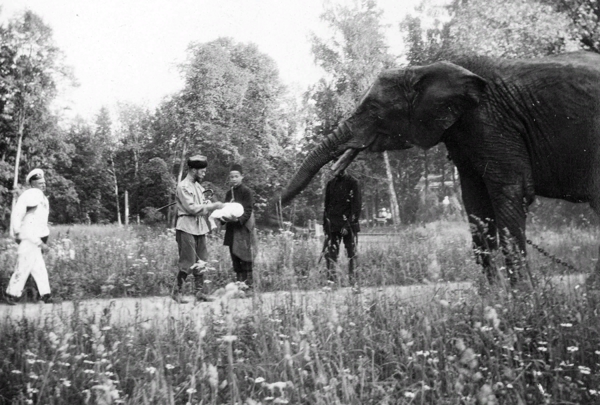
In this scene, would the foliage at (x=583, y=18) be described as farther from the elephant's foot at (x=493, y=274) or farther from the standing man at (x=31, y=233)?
the standing man at (x=31, y=233)

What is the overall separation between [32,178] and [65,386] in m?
5.52

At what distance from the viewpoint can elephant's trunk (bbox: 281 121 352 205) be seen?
7.42m

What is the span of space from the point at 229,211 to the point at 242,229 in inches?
18.3

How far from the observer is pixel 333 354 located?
149 inches

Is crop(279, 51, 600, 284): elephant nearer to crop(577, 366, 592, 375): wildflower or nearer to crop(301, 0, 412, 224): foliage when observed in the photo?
crop(577, 366, 592, 375): wildflower

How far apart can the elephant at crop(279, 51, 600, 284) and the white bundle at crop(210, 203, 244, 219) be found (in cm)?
229

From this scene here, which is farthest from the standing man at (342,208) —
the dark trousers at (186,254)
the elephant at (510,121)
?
the elephant at (510,121)

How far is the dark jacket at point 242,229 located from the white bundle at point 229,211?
0.15 metres

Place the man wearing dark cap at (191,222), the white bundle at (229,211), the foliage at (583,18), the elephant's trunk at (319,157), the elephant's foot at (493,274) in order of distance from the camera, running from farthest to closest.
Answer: the foliage at (583,18) < the white bundle at (229,211) < the man wearing dark cap at (191,222) < the elephant's trunk at (319,157) < the elephant's foot at (493,274)

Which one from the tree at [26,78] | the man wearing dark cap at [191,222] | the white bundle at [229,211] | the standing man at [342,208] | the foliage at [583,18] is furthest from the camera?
the tree at [26,78]

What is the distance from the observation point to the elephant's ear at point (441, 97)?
260 inches

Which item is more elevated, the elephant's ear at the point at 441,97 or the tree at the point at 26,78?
the tree at the point at 26,78

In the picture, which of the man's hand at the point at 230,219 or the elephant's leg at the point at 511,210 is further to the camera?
the man's hand at the point at 230,219

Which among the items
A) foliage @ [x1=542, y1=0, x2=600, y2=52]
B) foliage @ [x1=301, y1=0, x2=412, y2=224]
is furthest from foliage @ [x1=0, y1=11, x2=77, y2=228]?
foliage @ [x1=542, y1=0, x2=600, y2=52]
